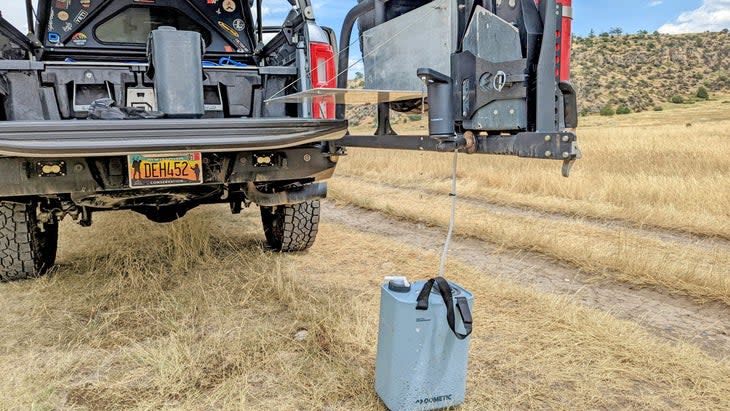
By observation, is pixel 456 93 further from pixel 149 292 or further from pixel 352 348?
pixel 149 292

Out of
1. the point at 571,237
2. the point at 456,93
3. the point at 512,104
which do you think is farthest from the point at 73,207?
the point at 571,237

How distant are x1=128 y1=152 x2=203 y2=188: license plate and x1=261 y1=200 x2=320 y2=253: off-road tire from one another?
1237mm

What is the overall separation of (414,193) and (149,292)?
528 centimetres

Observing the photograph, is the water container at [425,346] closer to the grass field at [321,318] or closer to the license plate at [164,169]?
the grass field at [321,318]

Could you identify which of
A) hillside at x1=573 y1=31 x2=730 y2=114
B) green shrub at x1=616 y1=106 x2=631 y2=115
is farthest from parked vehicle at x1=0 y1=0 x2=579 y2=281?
hillside at x1=573 y1=31 x2=730 y2=114

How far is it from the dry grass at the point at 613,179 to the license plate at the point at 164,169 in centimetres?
471

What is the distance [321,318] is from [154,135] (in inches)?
51.1

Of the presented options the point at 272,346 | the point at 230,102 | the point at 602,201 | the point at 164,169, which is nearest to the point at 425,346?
the point at 272,346

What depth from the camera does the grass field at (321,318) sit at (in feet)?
7.37

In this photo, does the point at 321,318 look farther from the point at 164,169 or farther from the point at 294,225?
the point at 294,225

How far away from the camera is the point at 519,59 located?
2.12 meters

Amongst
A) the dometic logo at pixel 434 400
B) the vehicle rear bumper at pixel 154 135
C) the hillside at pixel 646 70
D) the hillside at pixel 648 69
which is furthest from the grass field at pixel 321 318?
the hillside at pixel 648 69

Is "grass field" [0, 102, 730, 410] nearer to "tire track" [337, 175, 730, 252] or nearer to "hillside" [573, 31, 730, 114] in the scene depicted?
"tire track" [337, 175, 730, 252]

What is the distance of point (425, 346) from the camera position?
2051mm
